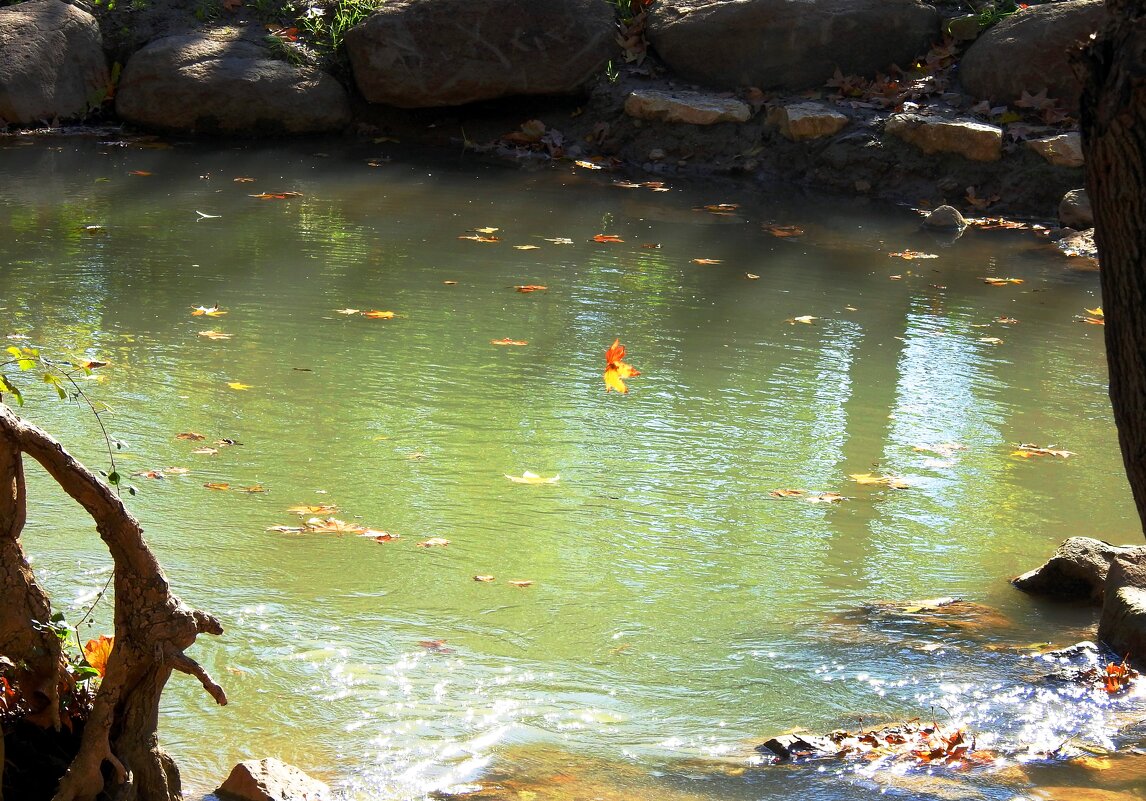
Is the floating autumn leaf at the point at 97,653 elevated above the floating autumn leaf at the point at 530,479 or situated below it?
above

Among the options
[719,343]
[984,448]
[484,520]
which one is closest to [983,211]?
[719,343]

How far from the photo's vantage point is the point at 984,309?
8.03m

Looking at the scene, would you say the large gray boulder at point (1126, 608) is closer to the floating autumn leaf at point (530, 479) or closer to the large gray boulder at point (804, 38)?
the floating autumn leaf at point (530, 479)

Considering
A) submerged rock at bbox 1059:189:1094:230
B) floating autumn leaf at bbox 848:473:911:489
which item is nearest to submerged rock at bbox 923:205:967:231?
submerged rock at bbox 1059:189:1094:230

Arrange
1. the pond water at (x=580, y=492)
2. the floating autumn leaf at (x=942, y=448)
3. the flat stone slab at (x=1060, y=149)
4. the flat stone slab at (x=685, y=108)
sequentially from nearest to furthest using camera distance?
the pond water at (x=580, y=492)
the floating autumn leaf at (x=942, y=448)
the flat stone slab at (x=1060, y=149)
the flat stone slab at (x=685, y=108)

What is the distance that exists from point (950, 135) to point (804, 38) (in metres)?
2.16

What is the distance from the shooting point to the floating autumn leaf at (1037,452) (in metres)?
5.40

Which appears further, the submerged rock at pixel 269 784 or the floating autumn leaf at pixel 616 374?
the floating autumn leaf at pixel 616 374

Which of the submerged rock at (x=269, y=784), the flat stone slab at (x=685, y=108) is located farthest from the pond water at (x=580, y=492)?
the flat stone slab at (x=685, y=108)

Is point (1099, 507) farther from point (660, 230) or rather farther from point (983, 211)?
point (983, 211)

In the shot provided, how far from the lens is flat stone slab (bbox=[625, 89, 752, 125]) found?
1282 cm

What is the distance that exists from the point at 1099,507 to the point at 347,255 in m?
5.30

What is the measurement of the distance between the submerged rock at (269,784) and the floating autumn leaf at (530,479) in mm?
2120

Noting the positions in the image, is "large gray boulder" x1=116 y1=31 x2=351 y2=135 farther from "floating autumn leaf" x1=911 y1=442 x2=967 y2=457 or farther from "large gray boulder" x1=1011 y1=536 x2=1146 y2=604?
"large gray boulder" x1=1011 y1=536 x2=1146 y2=604
